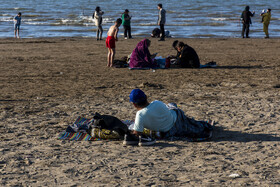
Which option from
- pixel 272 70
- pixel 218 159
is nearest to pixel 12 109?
pixel 218 159

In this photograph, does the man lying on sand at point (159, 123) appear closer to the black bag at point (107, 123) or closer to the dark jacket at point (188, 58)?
the black bag at point (107, 123)

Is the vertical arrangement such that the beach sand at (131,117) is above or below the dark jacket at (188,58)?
below

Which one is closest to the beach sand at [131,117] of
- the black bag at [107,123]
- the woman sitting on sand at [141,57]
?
the black bag at [107,123]

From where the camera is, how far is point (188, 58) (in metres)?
11.4

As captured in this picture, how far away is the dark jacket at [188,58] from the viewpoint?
11.3 m

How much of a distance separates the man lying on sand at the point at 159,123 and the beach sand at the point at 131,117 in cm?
15

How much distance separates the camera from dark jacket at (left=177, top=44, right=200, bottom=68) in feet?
37.2

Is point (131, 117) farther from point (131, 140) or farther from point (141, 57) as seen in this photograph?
point (141, 57)

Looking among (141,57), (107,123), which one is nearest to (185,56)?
(141,57)

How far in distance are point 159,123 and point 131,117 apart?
1.35 metres

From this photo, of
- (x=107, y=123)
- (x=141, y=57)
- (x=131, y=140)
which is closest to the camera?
(x=131, y=140)

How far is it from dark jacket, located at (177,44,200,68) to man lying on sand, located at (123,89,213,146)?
214 inches

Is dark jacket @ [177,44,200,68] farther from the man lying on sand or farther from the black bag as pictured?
the black bag

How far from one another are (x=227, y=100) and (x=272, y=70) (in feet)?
12.3
